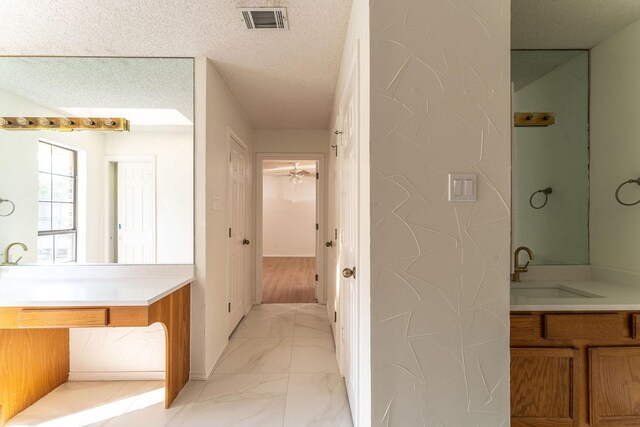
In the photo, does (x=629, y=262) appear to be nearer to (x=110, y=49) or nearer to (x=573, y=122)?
(x=573, y=122)

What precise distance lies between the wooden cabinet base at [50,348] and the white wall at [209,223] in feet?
0.31

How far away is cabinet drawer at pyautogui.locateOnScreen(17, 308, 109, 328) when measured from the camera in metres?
1.65

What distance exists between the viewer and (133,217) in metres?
2.32

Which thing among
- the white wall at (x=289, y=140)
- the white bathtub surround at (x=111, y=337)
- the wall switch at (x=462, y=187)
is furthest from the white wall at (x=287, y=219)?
the wall switch at (x=462, y=187)

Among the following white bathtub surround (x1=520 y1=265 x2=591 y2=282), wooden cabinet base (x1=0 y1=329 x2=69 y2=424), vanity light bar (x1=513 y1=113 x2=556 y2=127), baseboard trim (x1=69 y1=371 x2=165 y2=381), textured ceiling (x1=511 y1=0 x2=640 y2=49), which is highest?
textured ceiling (x1=511 y1=0 x2=640 y2=49)

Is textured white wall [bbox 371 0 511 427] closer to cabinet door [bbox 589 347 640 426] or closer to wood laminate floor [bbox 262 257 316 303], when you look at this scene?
cabinet door [bbox 589 347 640 426]

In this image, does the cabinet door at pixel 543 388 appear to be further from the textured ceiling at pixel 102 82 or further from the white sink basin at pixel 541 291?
the textured ceiling at pixel 102 82

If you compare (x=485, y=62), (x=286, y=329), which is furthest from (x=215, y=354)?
(x=485, y=62)

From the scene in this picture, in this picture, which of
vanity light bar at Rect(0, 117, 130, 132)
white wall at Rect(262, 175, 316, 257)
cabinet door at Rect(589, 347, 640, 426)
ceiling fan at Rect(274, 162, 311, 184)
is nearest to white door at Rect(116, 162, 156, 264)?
vanity light bar at Rect(0, 117, 130, 132)

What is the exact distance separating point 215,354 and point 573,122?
3.07 m

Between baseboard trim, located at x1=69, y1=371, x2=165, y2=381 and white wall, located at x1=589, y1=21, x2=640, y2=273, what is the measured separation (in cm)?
312

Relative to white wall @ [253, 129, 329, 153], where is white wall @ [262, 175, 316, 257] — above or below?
below

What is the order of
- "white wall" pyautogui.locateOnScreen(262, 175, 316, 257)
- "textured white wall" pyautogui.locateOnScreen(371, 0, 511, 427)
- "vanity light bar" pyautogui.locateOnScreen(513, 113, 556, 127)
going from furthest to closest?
"white wall" pyautogui.locateOnScreen(262, 175, 316, 257), "vanity light bar" pyautogui.locateOnScreen(513, 113, 556, 127), "textured white wall" pyautogui.locateOnScreen(371, 0, 511, 427)

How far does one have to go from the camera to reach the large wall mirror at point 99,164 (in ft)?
7.44
